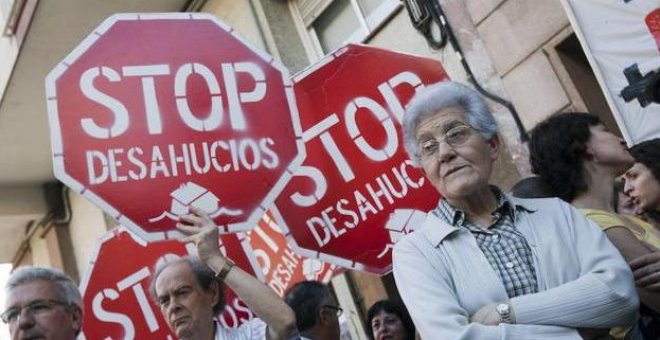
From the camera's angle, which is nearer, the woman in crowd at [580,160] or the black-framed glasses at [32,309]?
the woman in crowd at [580,160]

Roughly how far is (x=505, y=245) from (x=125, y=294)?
2.00 metres

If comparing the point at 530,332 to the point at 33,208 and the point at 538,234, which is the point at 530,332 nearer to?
the point at 538,234

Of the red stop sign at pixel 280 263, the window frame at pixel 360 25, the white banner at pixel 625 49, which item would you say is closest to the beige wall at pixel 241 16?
the window frame at pixel 360 25

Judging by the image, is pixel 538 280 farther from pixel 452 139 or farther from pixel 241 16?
pixel 241 16

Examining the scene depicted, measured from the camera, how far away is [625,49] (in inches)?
155

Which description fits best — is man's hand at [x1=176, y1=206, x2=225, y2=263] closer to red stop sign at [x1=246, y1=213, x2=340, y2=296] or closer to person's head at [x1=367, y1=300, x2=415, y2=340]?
red stop sign at [x1=246, y1=213, x2=340, y2=296]

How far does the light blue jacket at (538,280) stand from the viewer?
60.6 inches

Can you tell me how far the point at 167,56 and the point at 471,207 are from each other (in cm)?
142

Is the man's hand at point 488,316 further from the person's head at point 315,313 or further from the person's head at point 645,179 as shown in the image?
the person's head at point 315,313

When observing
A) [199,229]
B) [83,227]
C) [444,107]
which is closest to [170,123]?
[199,229]

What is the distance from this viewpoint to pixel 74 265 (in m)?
10.4

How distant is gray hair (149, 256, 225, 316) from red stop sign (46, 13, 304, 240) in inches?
21.8

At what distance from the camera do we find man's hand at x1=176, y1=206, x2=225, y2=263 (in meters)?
2.28

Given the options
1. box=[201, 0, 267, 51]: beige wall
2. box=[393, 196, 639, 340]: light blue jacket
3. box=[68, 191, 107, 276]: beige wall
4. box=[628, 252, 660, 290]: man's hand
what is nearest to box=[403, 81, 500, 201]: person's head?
box=[393, 196, 639, 340]: light blue jacket
